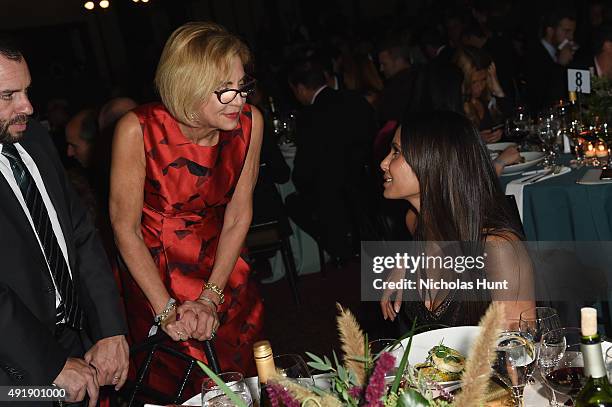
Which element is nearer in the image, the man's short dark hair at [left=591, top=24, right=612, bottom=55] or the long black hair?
the long black hair

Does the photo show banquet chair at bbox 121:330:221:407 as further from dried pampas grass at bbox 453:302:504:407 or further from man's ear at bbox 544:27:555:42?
man's ear at bbox 544:27:555:42

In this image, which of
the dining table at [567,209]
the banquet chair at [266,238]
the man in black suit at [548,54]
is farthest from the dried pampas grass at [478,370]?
the man in black suit at [548,54]

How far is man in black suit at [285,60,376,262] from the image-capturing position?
200 inches

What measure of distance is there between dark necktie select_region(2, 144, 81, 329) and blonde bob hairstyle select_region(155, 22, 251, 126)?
50 cm

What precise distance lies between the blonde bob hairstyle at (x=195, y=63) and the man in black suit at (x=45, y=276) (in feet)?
1.37

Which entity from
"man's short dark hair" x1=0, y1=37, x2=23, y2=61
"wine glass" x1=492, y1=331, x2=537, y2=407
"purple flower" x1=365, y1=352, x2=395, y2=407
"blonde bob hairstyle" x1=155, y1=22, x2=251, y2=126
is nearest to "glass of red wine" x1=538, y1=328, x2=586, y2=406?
"wine glass" x1=492, y1=331, x2=537, y2=407

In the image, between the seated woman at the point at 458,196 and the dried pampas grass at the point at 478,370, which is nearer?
the dried pampas grass at the point at 478,370

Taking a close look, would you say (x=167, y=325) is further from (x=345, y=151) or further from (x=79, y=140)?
(x=345, y=151)

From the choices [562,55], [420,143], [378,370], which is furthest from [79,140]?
[562,55]

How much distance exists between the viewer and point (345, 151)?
510 centimetres

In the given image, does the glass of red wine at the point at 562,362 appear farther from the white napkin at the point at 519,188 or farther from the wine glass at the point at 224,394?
the white napkin at the point at 519,188

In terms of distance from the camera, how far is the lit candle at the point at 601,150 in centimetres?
376

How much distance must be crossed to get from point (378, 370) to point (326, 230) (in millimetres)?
4295

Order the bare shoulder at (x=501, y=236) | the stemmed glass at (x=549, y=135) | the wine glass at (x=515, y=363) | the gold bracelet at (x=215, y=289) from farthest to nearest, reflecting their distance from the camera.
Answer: the stemmed glass at (x=549, y=135)
the gold bracelet at (x=215, y=289)
the bare shoulder at (x=501, y=236)
the wine glass at (x=515, y=363)
